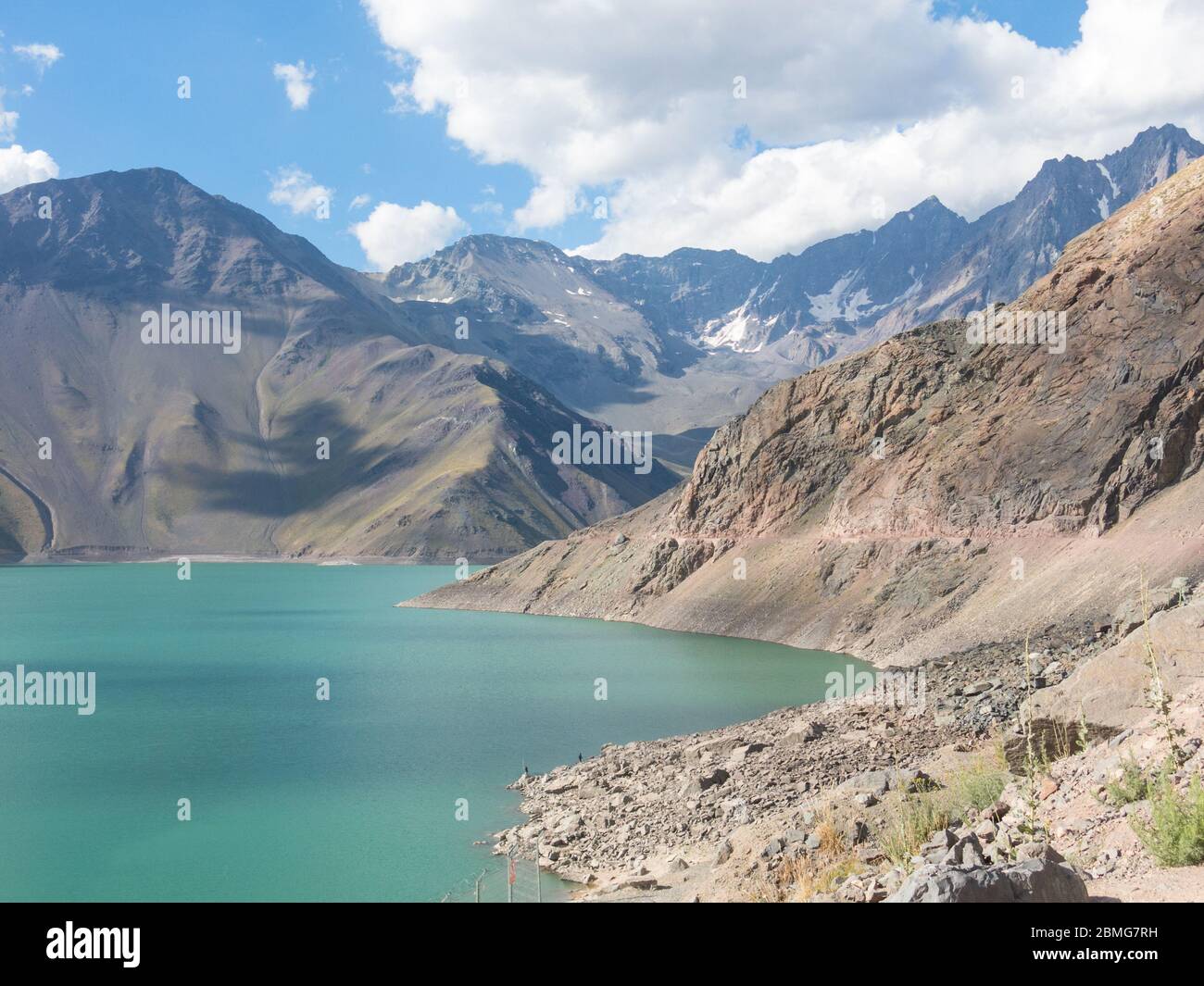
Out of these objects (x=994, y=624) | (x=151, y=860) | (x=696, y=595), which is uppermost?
(x=696, y=595)

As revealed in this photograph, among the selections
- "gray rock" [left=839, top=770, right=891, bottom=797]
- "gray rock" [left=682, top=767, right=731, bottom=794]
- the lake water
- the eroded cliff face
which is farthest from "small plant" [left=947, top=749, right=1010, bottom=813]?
the eroded cliff face

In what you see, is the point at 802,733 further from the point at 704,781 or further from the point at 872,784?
the point at 872,784

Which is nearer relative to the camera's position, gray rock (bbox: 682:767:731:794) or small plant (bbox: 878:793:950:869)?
small plant (bbox: 878:793:950:869)

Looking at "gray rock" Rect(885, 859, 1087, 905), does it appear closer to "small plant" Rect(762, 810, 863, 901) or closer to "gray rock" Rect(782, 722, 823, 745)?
"small plant" Rect(762, 810, 863, 901)

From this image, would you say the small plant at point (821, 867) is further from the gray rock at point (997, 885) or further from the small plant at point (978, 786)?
the gray rock at point (997, 885)

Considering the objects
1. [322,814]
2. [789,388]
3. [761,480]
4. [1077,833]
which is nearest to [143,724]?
[322,814]
